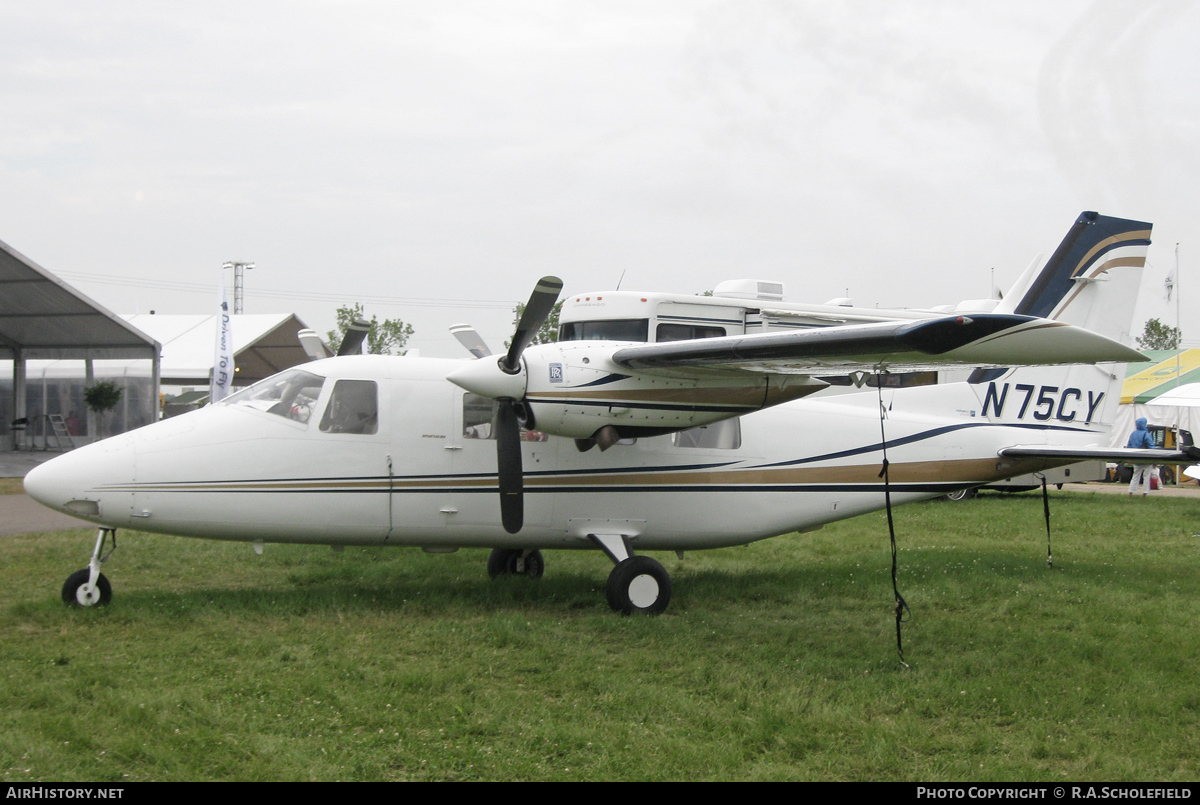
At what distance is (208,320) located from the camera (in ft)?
130

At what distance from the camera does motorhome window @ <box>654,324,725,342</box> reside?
14219 millimetres

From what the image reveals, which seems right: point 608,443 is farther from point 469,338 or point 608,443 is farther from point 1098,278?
point 1098,278

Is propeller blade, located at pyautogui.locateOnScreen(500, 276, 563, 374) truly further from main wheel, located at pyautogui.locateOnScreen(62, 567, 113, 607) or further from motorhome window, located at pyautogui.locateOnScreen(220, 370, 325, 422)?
main wheel, located at pyautogui.locateOnScreen(62, 567, 113, 607)

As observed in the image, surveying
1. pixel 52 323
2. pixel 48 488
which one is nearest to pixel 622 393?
pixel 48 488

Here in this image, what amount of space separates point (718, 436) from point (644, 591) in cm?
195

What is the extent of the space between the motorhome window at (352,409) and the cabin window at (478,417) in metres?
0.87

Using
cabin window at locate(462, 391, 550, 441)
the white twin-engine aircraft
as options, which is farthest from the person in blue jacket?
cabin window at locate(462, 391, 550, 441)

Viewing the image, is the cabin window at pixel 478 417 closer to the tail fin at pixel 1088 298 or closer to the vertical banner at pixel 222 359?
the tail fin at pixel 1088 298

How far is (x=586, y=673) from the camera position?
6953 mm

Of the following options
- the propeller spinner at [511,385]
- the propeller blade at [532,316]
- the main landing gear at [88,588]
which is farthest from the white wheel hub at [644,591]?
the main landing gear at [88,588]

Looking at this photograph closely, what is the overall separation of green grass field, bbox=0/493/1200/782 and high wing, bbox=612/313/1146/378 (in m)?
2.41

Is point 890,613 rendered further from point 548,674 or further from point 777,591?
point 548,674

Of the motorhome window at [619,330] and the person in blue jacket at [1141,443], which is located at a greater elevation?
the motorhome window at [619,330]

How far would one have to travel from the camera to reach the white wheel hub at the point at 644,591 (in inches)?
357
